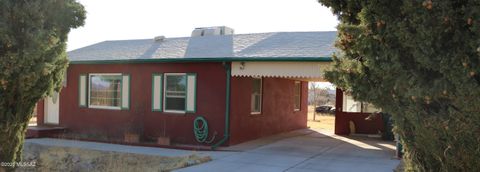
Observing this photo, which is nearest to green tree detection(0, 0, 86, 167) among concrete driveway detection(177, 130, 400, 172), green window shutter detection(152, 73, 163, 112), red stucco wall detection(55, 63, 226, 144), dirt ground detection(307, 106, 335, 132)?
concrete driveway detection(177, 130, 400, 172)

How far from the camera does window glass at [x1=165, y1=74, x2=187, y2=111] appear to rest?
41.7 feet

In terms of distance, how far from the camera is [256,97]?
Result: 13.9 m

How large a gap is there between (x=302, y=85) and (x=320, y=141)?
16.7 feet

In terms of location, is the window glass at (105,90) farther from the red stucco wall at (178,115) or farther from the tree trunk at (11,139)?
the tree trunk at (11,139)

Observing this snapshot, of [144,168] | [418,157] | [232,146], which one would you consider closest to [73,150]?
[144,168]

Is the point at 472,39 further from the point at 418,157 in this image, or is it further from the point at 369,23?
the point at 418,157

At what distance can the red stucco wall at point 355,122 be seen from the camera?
607 inches

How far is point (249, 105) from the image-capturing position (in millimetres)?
13164

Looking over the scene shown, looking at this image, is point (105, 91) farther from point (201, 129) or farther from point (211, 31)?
point (211, 31)

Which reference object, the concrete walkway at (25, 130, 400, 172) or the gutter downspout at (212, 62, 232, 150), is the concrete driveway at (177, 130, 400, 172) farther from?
the gutter downspout at (212, 62, 232, 150)

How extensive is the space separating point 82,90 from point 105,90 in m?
0.95

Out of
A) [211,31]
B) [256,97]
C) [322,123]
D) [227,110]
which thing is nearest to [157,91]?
[227,110]

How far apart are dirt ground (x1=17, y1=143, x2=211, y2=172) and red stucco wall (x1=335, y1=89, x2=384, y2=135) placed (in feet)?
23.2

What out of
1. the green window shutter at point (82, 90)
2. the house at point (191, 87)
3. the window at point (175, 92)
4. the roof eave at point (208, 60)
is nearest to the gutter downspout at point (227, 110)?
the house at point (191, 87)
